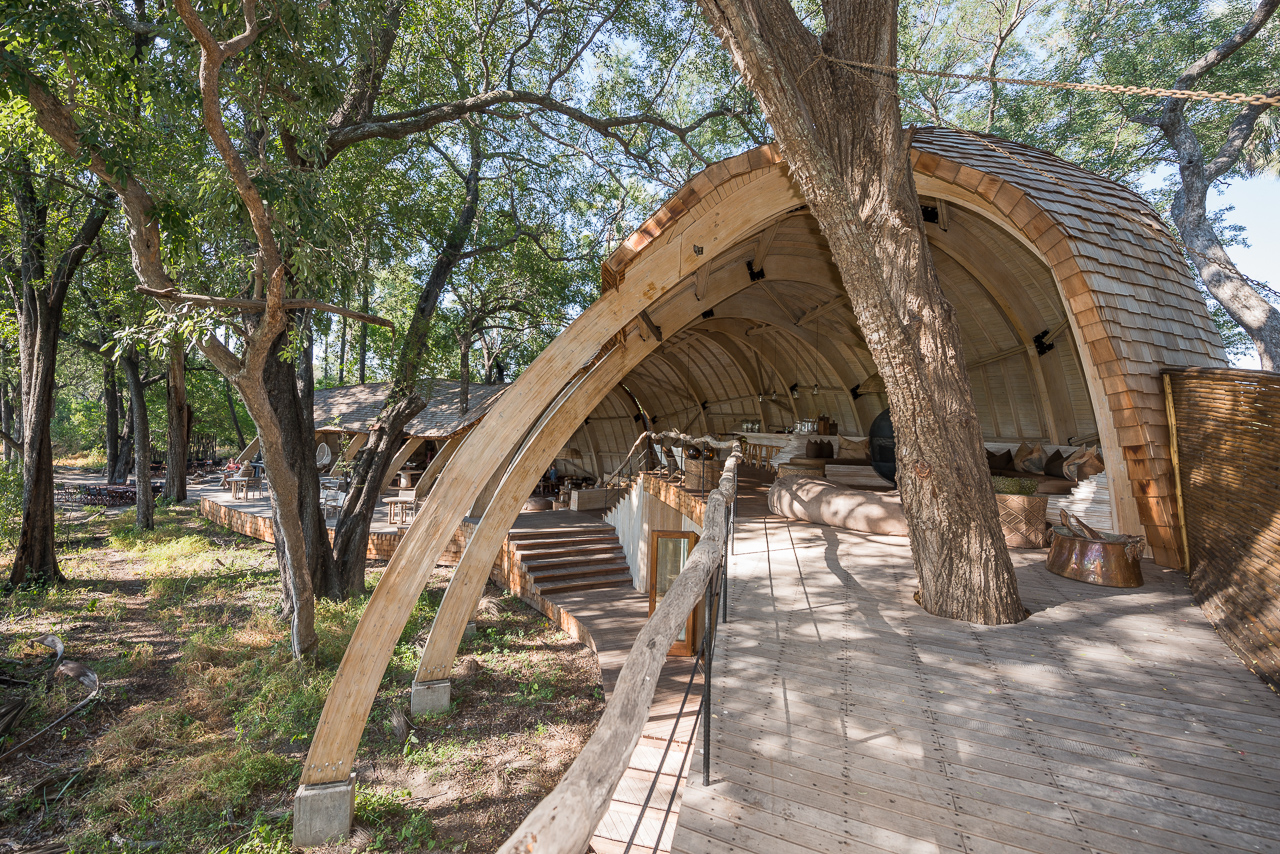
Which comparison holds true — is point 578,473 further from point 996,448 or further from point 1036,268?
point 1036,268

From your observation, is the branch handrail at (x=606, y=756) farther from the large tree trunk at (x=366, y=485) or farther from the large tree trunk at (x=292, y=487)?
the large tree trunk at (x=366, y=485)

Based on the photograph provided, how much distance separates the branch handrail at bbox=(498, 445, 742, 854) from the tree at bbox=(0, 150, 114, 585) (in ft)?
36.8

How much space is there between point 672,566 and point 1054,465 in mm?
6240

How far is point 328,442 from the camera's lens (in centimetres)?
2009

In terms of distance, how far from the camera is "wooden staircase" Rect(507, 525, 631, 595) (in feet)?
34.9

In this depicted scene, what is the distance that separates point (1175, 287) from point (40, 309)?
16124 millimetres

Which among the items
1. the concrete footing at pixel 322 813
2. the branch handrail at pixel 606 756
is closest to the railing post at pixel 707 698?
the branch handrail at pixel 606 756

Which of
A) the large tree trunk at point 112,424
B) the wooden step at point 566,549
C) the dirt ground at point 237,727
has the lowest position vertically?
the dirt ground at point 237,727

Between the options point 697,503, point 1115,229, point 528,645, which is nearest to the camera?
point 1115,229

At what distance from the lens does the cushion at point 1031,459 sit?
873cm

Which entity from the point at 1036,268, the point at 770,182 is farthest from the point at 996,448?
the point at 770,182

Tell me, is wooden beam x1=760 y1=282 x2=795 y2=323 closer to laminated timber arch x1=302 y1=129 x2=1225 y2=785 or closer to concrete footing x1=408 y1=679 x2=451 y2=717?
laminated timber arch x1=302 y1=129 x2=1225 y2=785

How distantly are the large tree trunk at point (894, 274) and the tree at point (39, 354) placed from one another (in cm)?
1055

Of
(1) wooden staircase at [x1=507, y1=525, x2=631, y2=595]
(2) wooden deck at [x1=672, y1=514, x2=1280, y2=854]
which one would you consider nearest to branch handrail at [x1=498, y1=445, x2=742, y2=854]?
Answer: (2) wooden deck at [x1=672, y1=514, x2=1280, y2=854]
